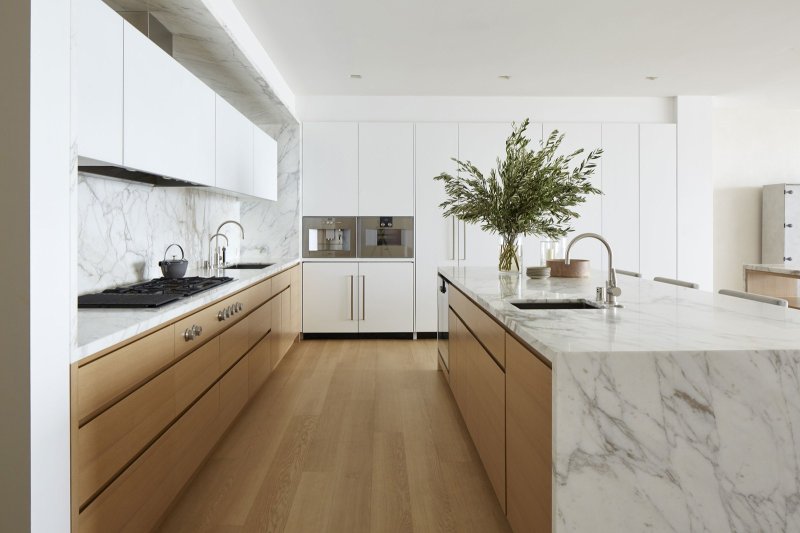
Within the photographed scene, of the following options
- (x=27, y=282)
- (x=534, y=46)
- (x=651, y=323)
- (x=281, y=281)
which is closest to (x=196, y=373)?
(x=27, y=282)

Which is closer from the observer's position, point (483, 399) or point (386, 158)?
point (483, 399)

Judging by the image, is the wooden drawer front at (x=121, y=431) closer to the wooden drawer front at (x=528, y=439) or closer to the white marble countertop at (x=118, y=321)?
the white marble countertop at (x=118, y=321)

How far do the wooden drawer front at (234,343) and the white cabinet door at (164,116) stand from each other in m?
0.84

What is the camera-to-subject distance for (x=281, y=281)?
4.48m

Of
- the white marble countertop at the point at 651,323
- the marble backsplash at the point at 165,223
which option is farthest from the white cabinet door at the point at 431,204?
the white marble countertop at the point at 651,323

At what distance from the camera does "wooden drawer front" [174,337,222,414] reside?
2098mm

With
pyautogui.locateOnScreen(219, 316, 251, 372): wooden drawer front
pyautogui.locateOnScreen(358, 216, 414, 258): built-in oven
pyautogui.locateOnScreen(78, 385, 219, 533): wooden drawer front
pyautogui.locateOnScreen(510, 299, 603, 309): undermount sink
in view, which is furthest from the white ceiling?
pyautogui.locateOnScreen(78, 385, 219, 533): wooden drawer front

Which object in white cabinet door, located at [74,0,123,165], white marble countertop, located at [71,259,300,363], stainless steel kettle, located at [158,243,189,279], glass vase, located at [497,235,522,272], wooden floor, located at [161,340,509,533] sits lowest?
wooden floor, located at [161,340,509,533]

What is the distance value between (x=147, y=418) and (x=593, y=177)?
17.1 feet

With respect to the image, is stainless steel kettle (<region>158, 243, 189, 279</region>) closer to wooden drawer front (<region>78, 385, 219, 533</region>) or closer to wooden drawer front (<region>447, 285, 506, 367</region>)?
wooden drawer front (<region>78, 385, 219, 533</region>)

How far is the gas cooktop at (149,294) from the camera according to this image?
2041 mm

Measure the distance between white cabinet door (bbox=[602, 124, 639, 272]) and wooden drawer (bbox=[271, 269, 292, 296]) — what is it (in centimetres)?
346

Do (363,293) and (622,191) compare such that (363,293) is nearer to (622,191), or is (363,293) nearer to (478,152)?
(478,152)

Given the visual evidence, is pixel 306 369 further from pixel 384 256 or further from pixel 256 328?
pixel 384 256
